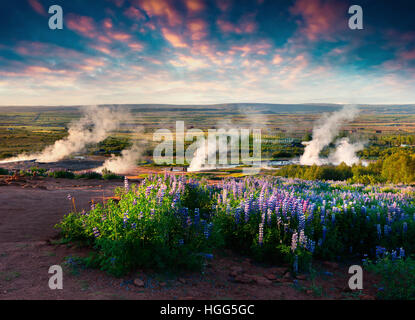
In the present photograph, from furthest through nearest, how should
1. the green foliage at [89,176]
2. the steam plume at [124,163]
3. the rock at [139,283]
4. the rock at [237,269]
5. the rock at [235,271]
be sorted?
the steam plume at [124,163], the green foliage at [89,176], the rock at [237,269], the rock at [235,271], the rock at [139,283]

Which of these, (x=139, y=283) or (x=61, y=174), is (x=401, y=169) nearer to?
(x=139, y=283)

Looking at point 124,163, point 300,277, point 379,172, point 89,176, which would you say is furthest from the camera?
point 124,163

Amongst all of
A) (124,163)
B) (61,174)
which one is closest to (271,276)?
(61,174)

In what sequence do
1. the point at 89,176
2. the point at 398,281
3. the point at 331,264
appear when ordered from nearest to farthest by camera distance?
the point at 398,281 < the point at 331,264 < the point at 89,176

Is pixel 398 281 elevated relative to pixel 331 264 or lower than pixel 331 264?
elevated

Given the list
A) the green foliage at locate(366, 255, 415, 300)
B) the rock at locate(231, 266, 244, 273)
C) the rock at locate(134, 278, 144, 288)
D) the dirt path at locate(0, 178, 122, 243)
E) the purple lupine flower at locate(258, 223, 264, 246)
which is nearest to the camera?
the green foliage at locate(366, 255, 415, 300)

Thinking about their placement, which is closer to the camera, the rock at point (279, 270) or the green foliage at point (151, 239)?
the green foliage at point (151, 239)

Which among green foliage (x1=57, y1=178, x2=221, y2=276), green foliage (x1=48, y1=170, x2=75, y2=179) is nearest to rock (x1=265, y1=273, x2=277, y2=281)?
green foliage (x1=57, y1=178, x2=221, y2=276)

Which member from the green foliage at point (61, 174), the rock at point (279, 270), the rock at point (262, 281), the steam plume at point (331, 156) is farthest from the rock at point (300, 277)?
the steam plume at point (331, 156)

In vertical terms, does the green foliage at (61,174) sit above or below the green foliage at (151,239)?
below

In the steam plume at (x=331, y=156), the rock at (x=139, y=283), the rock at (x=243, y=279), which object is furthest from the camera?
the steam plume at (x=331, y=156)

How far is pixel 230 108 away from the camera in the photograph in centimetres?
15525

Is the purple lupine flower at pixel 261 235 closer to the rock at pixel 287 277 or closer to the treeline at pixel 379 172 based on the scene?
the rock at pixel 287 277

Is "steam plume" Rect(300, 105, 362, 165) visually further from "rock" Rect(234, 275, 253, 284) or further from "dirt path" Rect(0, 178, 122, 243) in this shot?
"rock" Rect(234, 275, 253, 284)
